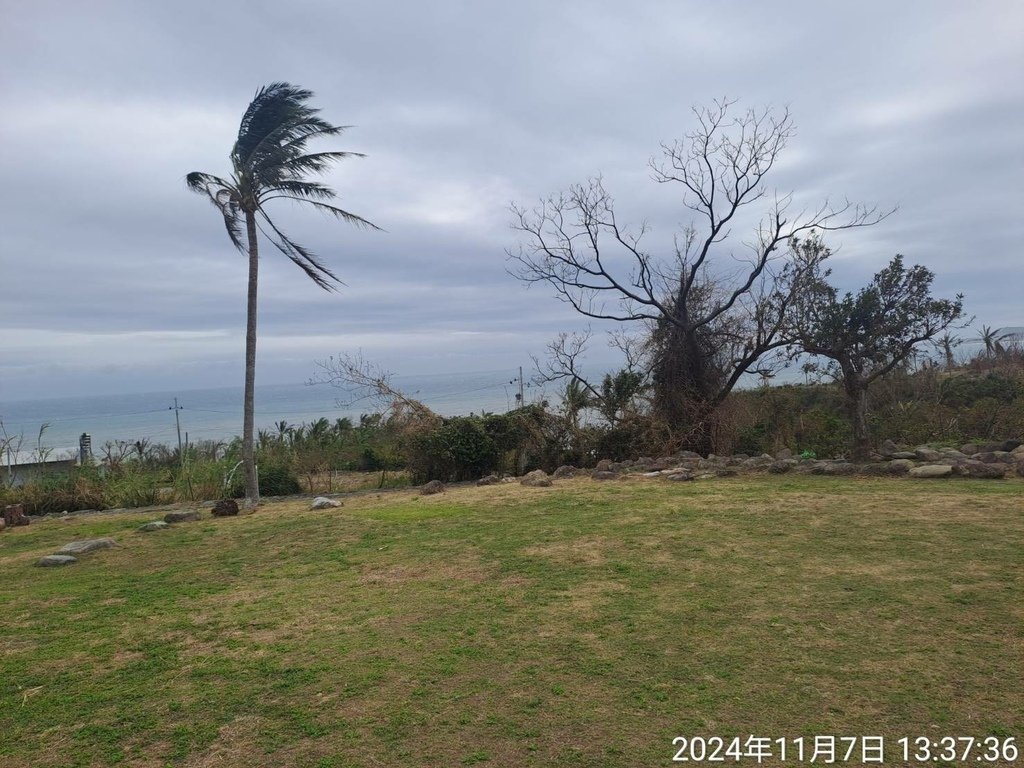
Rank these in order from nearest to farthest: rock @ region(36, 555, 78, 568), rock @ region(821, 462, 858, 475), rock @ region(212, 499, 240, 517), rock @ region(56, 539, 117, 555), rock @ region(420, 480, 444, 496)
→ rock @ region(36, 555, 78, 568) < rock @ region(56, 539, 117, 555) < rock @ region(821, 462, 858, 475) < rock @ region(212, 499, 240, 517) < rock @ region(420, 480, 444, 496)

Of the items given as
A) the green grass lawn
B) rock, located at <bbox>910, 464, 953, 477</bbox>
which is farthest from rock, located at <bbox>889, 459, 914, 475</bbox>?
the green grass lawn

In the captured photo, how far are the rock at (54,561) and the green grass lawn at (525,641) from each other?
0.18m

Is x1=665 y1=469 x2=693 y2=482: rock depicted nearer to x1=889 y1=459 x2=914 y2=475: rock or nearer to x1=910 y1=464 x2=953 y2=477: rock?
x1=889 y1=459 x2=914 y2=475: rock

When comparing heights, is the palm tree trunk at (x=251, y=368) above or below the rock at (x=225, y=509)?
above

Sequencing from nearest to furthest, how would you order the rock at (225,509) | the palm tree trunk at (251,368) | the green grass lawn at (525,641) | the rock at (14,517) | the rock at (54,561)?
the green grass lawn at (525,641) < the rock at (54,561) < the rock at (225,509) < the rock at (14,517) < the palm tree trunk at (251,368)

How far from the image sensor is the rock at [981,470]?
7.75 metres

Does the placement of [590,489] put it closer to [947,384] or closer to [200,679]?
[200,679]

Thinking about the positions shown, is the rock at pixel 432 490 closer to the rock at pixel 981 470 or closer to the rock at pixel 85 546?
the rock at pixel 85 546

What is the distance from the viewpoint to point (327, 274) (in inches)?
401

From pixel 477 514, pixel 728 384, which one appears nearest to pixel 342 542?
pixel 477 514

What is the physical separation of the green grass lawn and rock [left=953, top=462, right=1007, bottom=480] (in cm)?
153

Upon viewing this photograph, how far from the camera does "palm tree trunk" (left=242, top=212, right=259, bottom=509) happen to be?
9844 millimetres

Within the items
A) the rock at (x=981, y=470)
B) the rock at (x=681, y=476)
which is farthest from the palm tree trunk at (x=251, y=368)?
the rock at (x=981, y=470)

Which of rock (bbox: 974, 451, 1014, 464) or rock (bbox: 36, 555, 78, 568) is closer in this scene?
rock (bbox: 36, 555, 78, 568)
